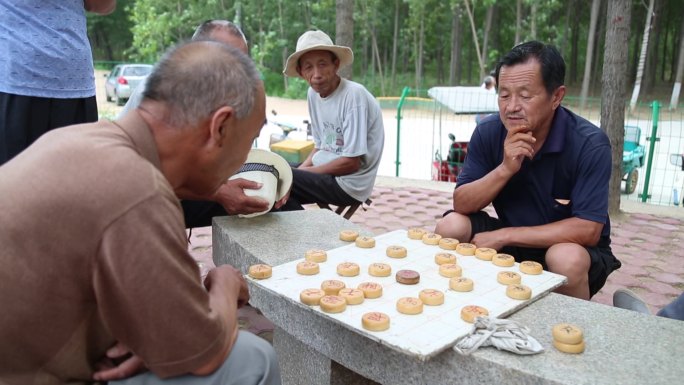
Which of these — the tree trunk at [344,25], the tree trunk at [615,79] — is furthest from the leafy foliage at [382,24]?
the tree trunk at [615,79]

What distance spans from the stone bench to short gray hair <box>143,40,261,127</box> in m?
0.80

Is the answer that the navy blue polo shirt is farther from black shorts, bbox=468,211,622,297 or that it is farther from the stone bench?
the stone bench

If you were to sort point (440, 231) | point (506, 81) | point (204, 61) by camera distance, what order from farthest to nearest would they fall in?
point (440, 231)
point (506, 81)
point (204, 61)

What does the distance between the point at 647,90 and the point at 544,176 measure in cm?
2635

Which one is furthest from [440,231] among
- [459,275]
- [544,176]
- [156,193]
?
[156,193]

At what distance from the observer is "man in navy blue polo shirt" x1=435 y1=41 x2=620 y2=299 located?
245 centimetres

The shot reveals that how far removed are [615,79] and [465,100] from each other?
382 cm

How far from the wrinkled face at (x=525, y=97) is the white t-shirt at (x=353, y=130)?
52.3 inches

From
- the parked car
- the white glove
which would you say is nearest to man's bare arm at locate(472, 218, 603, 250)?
the white glove

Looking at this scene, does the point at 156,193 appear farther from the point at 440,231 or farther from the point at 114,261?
the point at 440,231

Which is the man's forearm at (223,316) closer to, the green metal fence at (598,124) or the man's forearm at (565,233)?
the man's forearm at (565,233)

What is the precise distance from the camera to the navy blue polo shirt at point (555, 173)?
8.16 feet

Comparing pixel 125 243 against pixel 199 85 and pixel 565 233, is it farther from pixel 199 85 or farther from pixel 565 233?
pixel 565 233

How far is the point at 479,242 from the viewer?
8.55ft
